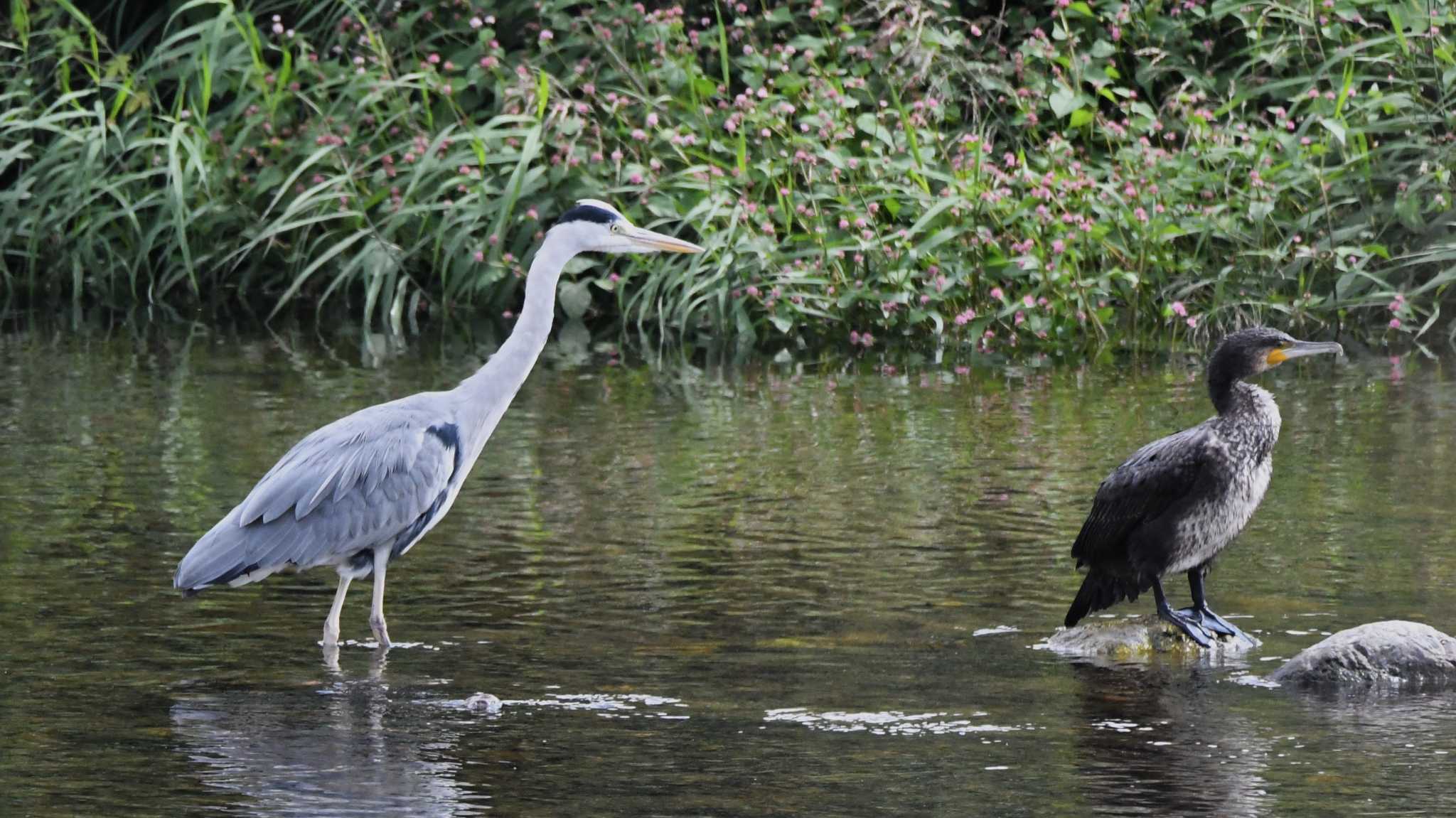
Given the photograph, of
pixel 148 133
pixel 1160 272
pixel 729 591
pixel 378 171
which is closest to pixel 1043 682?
pixel 729 591

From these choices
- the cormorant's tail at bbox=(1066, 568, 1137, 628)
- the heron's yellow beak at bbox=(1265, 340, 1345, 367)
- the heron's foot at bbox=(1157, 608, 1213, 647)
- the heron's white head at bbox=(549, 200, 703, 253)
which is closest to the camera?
the heron's foot at bbox=(1157, 608, 1213, 647)

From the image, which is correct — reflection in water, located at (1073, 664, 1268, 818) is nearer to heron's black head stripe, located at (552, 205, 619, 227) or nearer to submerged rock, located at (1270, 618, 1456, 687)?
submerged rock, located at (1270, 618, 1456, 687)

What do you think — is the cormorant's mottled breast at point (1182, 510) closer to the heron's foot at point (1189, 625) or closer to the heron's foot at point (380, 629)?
the heron's foot at point (1189, 625)

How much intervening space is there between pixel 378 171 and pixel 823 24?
3.22m

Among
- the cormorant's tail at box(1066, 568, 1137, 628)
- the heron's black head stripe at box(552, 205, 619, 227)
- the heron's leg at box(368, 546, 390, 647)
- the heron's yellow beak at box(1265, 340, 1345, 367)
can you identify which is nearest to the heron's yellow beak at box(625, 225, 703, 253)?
the heron's black head stripe at box(552, 205, 619, 227)

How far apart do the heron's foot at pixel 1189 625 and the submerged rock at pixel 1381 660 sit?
432 mm

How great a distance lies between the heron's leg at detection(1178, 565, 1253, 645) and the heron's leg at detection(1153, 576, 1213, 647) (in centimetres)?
3

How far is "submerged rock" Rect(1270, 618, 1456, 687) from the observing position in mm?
6406

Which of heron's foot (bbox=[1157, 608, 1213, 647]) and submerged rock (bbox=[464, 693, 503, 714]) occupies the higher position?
heron's foot (bbox=[1157, 608, 1213, 647])

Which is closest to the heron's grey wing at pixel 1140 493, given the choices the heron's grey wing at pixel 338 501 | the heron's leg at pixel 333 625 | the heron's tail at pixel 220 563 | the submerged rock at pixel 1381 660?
the submerged rock at pixel 1381 660

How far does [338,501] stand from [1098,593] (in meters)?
2.42

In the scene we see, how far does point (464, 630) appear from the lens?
7301 mm

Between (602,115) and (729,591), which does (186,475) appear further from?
(602,115)

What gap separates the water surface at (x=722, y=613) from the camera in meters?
5.62
